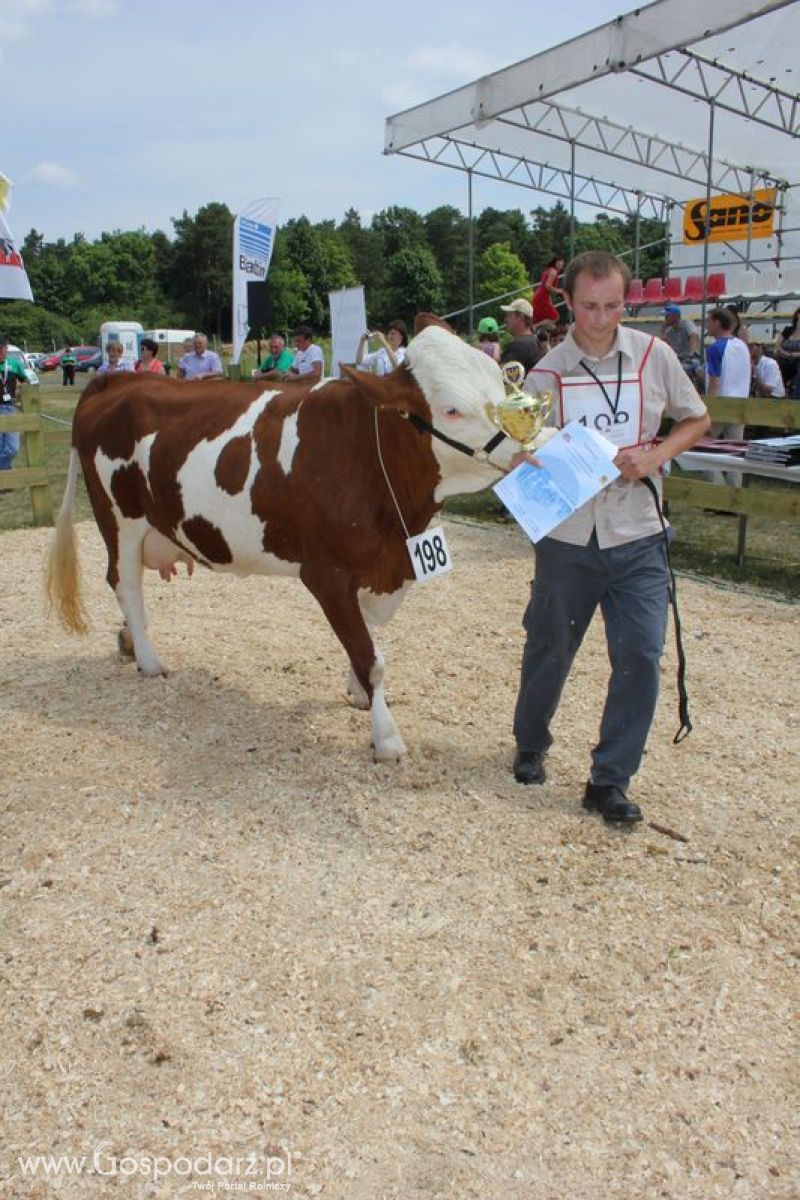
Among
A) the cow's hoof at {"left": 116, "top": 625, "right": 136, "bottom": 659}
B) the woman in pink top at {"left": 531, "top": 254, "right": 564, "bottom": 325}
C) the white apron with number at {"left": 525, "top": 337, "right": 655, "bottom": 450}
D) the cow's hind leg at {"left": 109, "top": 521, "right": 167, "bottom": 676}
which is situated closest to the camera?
the white apron with number at {"left": 525, "top": 337, "right": 655, "bottom": 450}

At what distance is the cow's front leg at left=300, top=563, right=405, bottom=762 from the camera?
4.07 m

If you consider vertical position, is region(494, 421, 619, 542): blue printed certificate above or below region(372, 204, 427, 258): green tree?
below

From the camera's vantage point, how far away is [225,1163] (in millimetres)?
2125

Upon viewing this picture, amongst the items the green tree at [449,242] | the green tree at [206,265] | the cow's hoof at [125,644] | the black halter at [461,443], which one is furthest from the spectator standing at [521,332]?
the green tree at [206,265]

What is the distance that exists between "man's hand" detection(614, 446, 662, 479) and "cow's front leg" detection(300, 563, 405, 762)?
4.36 ft

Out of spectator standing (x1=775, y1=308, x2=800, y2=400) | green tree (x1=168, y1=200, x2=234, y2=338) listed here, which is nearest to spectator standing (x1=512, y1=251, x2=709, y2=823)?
spectator standing (x1=775, y1=308, x2=800, y2=400)

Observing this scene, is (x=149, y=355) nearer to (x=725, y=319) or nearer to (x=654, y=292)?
(x=725, y=319)

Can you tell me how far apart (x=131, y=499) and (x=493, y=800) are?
8.11ft

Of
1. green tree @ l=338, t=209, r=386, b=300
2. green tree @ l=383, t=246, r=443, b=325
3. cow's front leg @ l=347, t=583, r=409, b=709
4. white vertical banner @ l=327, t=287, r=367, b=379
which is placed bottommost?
cow's front leg @ l=347, t=583, r=409, b=709

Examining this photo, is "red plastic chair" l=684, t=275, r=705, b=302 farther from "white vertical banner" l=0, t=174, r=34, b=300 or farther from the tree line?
the tree line

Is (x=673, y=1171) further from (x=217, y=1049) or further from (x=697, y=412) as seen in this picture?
(x=697, y=412)

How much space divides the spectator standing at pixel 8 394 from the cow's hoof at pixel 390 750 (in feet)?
29.2

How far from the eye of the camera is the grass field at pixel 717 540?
7164mm

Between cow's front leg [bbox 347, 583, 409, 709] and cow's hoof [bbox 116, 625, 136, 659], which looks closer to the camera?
cow's front leg [bbox 347, 583, 409, 709]
